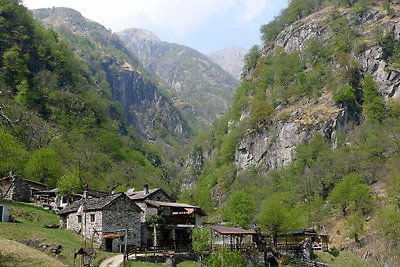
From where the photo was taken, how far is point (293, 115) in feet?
411

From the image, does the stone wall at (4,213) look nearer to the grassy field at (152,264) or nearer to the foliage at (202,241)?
the grassy field at (152,264)

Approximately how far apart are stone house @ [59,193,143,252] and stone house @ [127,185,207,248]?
391 cm

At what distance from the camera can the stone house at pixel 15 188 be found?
65.0 m

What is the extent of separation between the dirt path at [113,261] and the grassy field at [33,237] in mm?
624

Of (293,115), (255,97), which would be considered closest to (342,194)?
(293,115)

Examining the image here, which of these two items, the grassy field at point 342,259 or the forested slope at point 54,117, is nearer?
the grassy field at point 342,259

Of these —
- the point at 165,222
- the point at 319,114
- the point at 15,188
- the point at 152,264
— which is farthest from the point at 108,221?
the point at 319,114

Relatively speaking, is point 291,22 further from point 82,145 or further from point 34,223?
point 34,223

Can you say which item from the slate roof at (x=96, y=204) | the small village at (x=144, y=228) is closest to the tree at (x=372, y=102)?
the small village at (x=144, y=228)

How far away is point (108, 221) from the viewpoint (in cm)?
5450

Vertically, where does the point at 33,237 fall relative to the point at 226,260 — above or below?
above

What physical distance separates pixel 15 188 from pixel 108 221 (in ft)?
62.3

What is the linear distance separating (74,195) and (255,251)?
91.8 feet

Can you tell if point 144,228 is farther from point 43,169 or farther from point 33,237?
point 43,169
